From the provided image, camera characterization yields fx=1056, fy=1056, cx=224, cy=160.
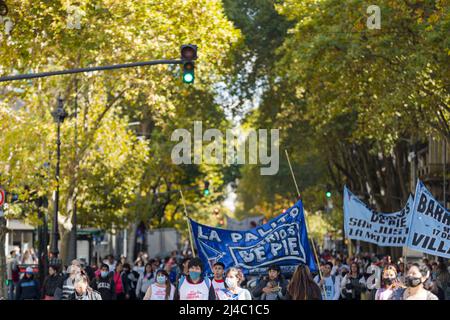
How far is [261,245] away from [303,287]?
270 inches

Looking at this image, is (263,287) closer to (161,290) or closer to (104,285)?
(161,290)

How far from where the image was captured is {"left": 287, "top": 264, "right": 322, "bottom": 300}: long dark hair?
10.6 meters

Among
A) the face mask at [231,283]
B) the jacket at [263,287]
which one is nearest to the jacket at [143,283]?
the jacket at [263,287]

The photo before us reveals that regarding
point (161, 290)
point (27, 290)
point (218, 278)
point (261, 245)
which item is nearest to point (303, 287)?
point (218, 278)

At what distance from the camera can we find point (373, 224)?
22859 mm

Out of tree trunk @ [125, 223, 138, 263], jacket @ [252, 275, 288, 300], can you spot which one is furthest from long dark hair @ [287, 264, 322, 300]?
tree trunk @ [125, 223, 138, 263]

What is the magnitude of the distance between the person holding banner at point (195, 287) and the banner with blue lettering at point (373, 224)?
983cm

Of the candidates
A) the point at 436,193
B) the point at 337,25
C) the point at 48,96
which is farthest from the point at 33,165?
the point at 436,193

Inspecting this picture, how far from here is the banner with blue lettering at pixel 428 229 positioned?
55.4 ft

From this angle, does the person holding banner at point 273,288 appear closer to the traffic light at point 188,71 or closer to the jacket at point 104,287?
the jacket at point 104,287

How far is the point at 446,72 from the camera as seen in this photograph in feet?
82.3

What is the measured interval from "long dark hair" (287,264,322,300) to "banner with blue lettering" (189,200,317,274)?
20.7 feet

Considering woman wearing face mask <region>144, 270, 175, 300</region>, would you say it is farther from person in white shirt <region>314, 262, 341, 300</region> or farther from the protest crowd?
person in white shirt <region>314, 262, 341, 300</region>

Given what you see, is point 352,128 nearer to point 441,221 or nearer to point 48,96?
point 48,96
